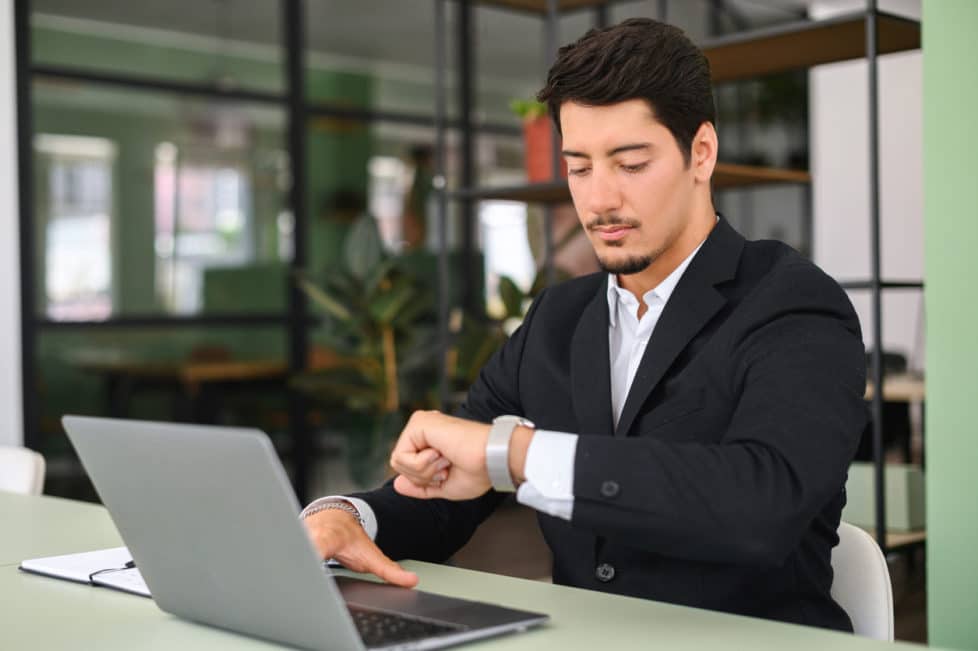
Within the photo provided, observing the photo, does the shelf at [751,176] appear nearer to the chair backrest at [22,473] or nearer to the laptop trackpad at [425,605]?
the chair backrest at [22,473]

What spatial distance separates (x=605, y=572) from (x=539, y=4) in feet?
9.84

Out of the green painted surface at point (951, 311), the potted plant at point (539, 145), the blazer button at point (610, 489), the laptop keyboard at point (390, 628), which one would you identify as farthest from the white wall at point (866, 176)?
the laptop keyboard at point (390, 628)

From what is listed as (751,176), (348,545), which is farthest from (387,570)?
(751,176)

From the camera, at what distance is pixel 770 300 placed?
57.3 inches

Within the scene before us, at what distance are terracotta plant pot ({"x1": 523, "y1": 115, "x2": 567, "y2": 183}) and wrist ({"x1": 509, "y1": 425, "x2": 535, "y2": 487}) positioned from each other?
2.61 m

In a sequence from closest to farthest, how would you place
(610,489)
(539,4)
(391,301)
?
(610,489)
(539,4)
(391,301)

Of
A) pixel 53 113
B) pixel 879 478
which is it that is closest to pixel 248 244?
pixel 53 113

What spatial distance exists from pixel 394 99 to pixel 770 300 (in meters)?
4.87

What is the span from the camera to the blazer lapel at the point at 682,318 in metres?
1.53

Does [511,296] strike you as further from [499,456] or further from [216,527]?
[216,527]

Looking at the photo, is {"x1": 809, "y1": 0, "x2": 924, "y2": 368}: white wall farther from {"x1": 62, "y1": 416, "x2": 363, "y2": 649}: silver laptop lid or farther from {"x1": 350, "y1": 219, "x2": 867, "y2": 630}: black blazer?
{"x1": 62, "y1": 416, "x2": 363, "y2": 649}: silver laptop lid

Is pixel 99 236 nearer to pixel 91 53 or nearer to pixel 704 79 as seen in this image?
pixel 91 53

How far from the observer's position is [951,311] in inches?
88.6

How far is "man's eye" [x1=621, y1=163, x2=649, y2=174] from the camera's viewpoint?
1.50m
